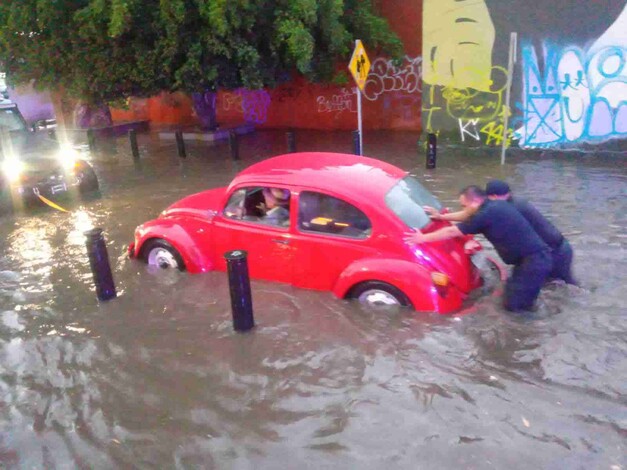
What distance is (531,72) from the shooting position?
11.8 m

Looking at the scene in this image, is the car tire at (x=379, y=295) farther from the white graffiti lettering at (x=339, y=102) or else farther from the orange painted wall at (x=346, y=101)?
the white graffiti lettering at (x=339, y=102)

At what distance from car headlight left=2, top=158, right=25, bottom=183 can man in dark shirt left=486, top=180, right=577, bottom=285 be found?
8.47m

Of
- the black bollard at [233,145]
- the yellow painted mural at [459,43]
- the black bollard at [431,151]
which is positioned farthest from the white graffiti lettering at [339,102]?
the black bollard at [431,151]

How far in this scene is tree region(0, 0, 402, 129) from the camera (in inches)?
473

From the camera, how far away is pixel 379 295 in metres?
5.24

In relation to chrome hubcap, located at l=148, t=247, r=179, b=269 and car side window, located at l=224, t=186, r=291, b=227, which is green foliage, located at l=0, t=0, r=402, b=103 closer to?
chrome hubcap, located at l=148, t=247, r=179, b=269

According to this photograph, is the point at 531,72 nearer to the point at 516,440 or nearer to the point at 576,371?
the point at 576,371

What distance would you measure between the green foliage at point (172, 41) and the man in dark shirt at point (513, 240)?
26.4ft

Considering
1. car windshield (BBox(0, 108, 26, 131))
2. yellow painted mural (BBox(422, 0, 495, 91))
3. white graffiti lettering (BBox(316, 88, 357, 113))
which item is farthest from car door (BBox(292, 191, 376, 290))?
white graffiti lettering (BBox(316, 88, 357, 113))

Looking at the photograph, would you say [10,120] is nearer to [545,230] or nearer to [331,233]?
[331,233]

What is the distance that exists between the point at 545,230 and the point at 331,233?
206cm

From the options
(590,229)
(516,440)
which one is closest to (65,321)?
(516,440)

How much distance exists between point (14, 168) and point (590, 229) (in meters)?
9.57

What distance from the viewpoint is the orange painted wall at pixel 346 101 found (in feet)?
55.6
